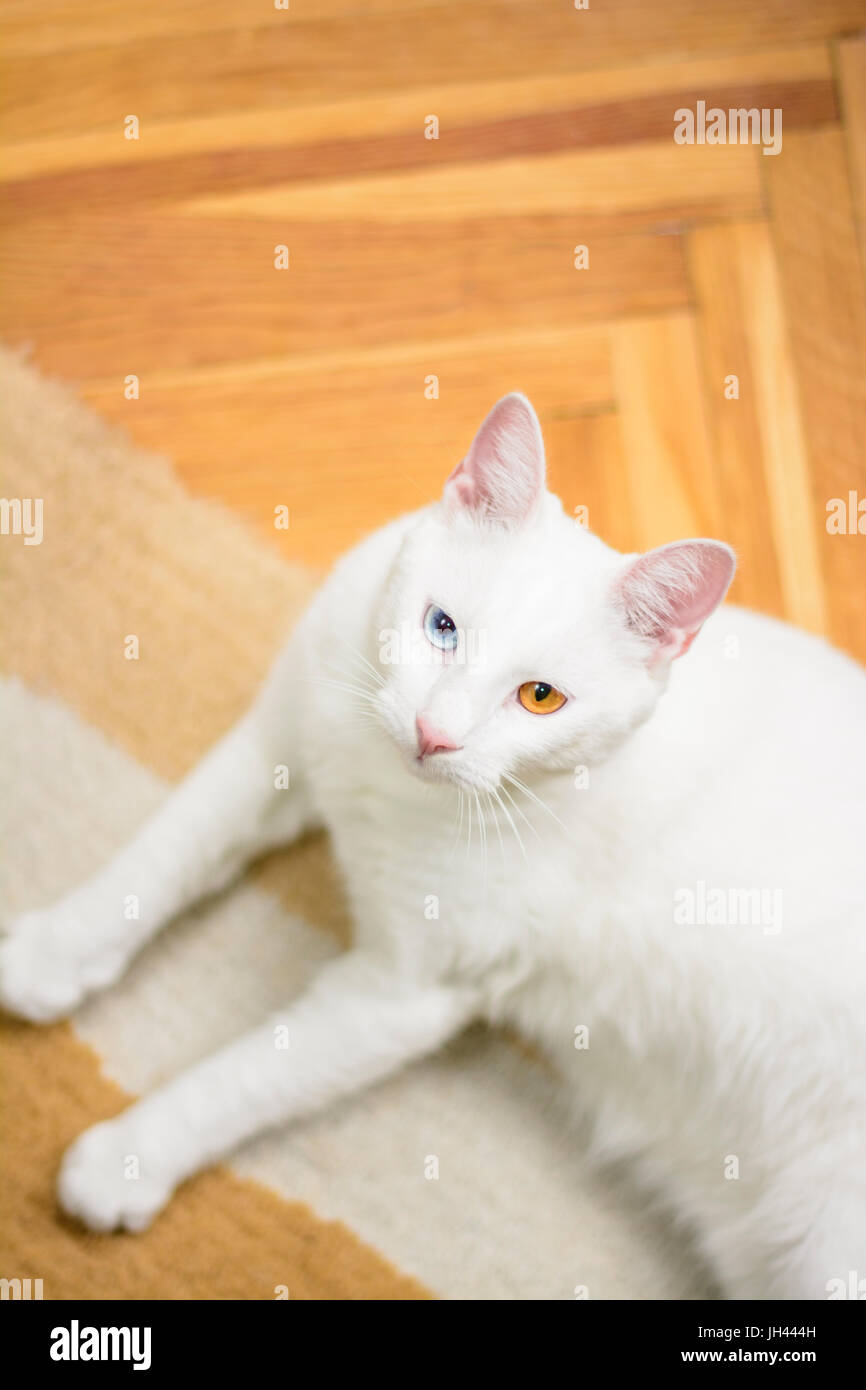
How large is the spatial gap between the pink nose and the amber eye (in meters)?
0.09

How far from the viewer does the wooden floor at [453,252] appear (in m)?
1.81

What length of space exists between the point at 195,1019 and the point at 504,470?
950 millimetres

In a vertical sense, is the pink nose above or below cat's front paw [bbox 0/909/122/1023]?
above

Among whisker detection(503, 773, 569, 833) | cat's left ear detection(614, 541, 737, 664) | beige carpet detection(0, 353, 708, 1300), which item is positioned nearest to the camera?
cat's left ear detection(614, 541, 737, 664)

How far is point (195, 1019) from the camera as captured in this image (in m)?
1.62

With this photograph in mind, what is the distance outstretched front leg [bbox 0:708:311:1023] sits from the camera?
1542 millimetres

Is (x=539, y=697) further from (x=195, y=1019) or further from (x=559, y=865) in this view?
(x=195, y=1019)

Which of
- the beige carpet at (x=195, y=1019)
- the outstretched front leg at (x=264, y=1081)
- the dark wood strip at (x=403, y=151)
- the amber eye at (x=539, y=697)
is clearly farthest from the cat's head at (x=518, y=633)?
the dark wood strip at (x=403, y=151)

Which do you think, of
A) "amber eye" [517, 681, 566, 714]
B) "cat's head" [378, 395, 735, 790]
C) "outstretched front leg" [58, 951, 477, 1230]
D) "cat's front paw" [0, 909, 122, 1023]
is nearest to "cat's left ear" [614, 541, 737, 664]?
"cat's head" [378, 395, 735, 790]

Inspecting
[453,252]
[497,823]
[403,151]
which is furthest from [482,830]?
[403,151]

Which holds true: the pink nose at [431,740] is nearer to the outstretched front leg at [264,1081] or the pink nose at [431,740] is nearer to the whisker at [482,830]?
the whisker at [482,830]

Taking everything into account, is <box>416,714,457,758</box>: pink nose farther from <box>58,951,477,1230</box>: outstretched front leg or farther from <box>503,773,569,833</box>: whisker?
<box>58,951,477,1230</box>: outstretched front leg

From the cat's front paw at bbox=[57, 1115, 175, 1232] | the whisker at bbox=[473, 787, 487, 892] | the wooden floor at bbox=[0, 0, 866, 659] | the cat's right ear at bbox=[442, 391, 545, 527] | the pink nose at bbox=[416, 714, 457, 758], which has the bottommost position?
the cat's front paw at bbox=[57, 1115, 175, 1232]
